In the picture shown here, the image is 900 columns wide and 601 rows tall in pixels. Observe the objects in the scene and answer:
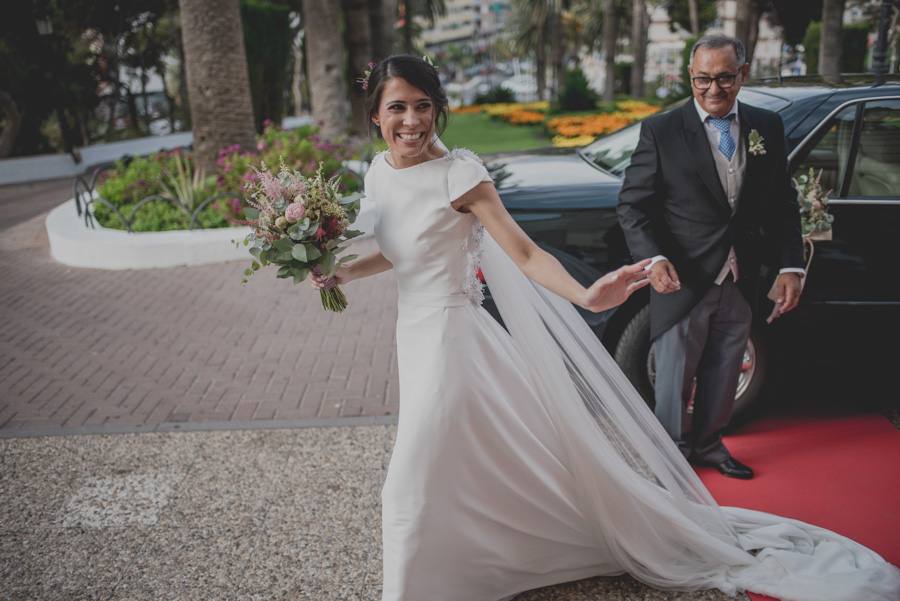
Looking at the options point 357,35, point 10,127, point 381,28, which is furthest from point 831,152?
point 10,127

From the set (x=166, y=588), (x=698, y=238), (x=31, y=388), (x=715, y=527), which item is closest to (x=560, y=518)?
(x=715, y=527)

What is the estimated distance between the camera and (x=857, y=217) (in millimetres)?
3691

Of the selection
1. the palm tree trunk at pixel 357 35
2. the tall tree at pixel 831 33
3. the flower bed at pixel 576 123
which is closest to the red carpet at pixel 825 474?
the flower bed at pixel 576 123

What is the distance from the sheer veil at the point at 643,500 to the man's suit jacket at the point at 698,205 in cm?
57

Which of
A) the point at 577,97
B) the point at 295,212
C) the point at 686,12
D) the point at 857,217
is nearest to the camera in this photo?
the point at 295,212

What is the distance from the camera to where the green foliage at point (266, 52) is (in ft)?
52.1

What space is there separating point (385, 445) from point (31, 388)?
111 inches

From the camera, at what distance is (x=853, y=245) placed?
12.2 ft

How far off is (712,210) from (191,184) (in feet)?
24.5

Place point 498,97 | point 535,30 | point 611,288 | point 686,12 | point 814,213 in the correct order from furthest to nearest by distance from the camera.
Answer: point 535,30 < point 686,12 < point 498,97 < point 814,213 < point 611,288

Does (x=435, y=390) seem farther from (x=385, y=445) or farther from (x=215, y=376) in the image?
(x=215, y=376)

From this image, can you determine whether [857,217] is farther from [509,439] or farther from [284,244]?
[284,244]

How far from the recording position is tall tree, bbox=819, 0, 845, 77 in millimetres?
11945

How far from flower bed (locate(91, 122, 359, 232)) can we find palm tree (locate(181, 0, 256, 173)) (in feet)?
0.76
